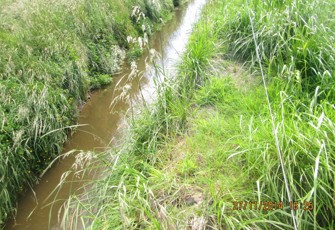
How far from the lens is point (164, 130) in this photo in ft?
10.2

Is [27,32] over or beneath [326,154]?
over

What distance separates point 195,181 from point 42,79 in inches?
123

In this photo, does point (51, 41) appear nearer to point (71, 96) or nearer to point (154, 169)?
point (71, 96)

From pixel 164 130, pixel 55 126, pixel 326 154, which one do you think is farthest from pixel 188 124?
pixel 55 126

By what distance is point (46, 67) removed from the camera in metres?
4.43

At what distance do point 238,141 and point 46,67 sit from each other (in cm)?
347

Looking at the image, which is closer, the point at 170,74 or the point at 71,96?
the point at 170,74

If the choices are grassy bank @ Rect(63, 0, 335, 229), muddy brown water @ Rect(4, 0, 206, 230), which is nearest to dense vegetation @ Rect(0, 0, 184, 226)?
muddy brown water @ Rect(4, 0, 206, 230)

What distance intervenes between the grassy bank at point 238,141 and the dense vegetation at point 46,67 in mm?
861
